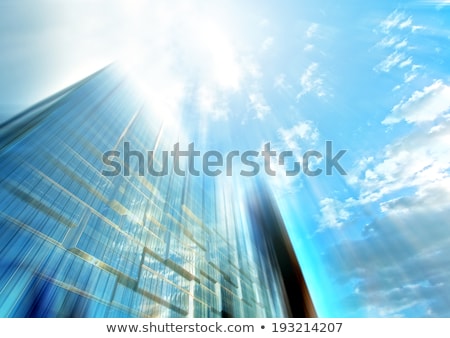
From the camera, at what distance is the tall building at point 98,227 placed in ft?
62.7

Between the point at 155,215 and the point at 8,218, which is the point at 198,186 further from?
the point at 8,218

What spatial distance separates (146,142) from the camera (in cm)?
4278

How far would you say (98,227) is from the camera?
24.4 meters

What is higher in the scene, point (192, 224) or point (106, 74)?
point (106, 74)

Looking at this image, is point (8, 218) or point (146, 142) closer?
point (8, 218)

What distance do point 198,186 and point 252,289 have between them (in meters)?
21.6

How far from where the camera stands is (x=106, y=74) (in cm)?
4216

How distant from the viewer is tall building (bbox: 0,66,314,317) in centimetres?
1911

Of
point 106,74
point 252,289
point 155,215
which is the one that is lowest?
point 252,289
